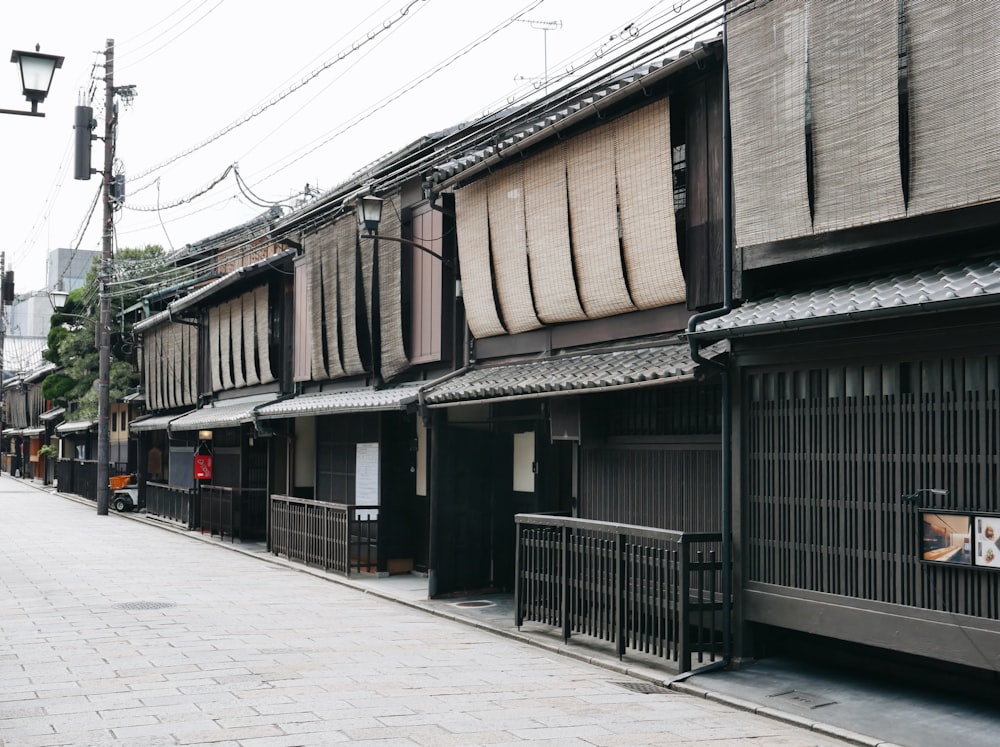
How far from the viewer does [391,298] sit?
19266mm

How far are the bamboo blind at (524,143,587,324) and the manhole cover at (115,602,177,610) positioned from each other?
6.98 metres

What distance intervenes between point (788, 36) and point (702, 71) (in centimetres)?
160

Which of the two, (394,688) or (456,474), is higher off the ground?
(456,474)

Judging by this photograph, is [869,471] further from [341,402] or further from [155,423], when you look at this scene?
[155,423]

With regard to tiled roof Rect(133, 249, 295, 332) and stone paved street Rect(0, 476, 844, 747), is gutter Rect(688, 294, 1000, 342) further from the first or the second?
tiled roof Rect(133, 249, 295, 332)

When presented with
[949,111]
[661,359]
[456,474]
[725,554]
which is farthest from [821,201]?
[456,474]

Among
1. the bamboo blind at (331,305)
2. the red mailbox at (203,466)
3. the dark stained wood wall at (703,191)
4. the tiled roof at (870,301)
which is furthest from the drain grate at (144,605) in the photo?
the red mailbox at (203,466)

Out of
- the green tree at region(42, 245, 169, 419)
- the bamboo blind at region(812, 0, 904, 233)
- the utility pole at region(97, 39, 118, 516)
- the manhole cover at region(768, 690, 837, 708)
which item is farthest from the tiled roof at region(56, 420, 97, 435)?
the bamboo blind at region(812, 0, 904, 233)

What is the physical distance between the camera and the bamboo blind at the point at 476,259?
16.1 metres

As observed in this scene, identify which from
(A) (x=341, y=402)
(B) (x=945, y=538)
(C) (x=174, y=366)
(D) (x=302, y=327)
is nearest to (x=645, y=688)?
(B) (x=945, y=538)

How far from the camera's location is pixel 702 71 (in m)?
11.6

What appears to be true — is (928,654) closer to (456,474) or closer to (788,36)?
(788,36)

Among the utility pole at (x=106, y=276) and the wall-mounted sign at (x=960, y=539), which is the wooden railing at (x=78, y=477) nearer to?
the utility pole at (x=106, y=276)

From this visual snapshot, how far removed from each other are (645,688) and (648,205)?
553 cm
